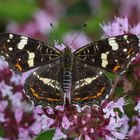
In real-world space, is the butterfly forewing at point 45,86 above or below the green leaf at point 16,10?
below

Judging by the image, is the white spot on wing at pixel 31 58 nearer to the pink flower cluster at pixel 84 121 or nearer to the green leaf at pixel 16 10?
the pink flower cluster at pixel 84 121

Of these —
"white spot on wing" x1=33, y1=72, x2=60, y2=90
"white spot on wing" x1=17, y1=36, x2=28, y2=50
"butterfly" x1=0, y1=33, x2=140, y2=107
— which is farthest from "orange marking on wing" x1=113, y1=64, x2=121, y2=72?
"white spot on wing" x1=17, y1=36, x2=28, y2=50

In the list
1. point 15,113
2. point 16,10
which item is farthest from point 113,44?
point 16,10

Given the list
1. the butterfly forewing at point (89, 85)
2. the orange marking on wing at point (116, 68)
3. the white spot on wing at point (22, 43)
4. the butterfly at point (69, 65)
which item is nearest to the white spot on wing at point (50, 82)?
the butterfly at point (69, 65)

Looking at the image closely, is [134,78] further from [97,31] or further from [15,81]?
[97,31]

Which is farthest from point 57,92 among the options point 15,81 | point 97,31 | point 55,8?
point 55,8

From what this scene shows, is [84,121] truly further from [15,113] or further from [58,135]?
[15,113]
